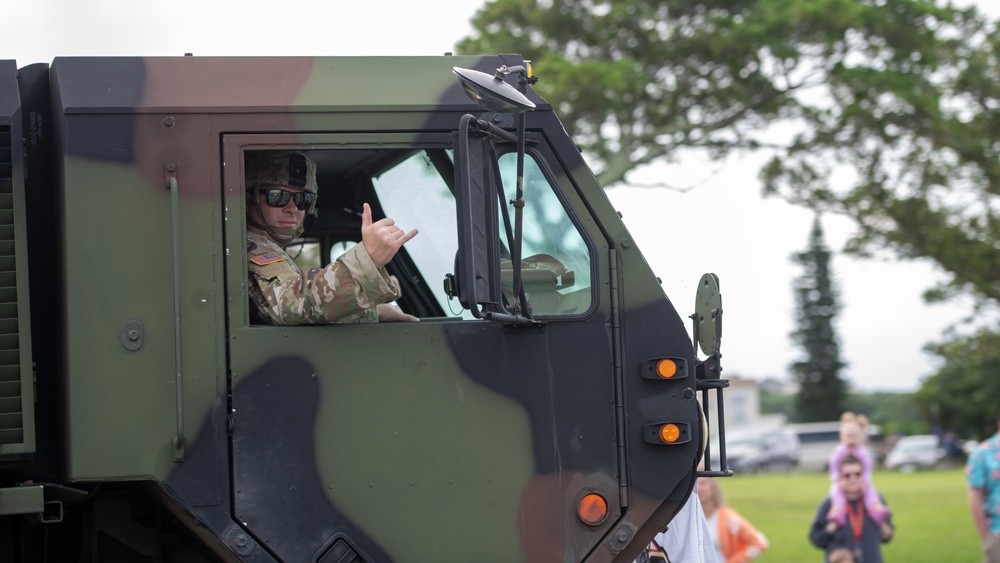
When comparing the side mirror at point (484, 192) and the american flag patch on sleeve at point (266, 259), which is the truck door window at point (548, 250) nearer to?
the side mirror at point (484, 192)

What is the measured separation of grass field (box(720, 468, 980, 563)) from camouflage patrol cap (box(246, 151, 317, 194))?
11.3 metres

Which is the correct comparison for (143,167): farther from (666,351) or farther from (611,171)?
(611,171)

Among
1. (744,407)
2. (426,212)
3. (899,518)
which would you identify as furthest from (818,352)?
(426,212)

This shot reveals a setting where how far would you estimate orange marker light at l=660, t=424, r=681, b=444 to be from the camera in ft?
12.8

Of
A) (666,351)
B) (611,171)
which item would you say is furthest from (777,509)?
(666,351)

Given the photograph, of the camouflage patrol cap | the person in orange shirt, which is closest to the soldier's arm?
the camouflage patrol cap

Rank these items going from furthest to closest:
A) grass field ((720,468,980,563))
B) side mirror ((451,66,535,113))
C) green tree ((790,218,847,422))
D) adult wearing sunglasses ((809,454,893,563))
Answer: green tree ((790,218,847,422)), grass field ((720,468,980,563)), adult wearing sunglasses ((809,454,893,563)), side mirror ((451,66,535,113))

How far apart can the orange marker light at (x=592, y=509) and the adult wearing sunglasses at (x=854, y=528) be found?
4.94 meters

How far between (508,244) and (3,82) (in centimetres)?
171

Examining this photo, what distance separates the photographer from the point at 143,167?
373cm

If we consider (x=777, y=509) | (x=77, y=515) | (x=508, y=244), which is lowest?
(x=777, y=509)

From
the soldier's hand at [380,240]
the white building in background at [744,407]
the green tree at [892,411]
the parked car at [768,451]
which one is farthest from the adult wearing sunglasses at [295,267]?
the white building in background at [744,407]

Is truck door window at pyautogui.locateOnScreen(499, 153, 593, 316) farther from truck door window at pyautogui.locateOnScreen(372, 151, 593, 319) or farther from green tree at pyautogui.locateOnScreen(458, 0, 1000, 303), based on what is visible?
green tree at pyautogui.locateOnScreen(458, 0, 1000, 303)

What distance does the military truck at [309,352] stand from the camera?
11.9ft
